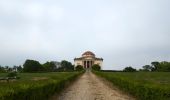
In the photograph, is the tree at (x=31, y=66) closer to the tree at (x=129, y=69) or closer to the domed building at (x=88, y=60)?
the tree at (x=129, y=69)

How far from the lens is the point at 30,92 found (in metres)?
14.8

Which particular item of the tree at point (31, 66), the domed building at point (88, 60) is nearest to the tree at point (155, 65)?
the domed building at point (88, 60)

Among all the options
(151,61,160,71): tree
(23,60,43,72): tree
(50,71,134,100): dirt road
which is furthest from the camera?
(151,61,160,71): tree

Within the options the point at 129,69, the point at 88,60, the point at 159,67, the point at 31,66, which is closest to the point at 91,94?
the point at 31,66

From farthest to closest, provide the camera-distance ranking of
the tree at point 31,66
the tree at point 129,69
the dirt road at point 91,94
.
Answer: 1. the tree at point 129,69
2. the tree at point 31,66
3. the dirt road at point 91,94

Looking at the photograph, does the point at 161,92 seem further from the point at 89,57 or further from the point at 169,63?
the point at 89,57

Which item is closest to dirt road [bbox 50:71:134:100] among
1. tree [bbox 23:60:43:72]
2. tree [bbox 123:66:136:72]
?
tree [bbox 23:60:43:72]

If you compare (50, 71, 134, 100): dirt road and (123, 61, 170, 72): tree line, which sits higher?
(123, 61, 170, 72): tree line

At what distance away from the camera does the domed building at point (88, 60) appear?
16925 cm

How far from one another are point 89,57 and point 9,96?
159m

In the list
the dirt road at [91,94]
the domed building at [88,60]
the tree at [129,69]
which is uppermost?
the domed building at [88,60]

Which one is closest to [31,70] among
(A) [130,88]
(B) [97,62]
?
(B) [97,62]

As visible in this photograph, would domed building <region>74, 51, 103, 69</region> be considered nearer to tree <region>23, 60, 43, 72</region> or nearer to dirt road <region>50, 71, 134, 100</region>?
tree <region>23, 60, 43, 72</region>

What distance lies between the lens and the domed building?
555 ft
